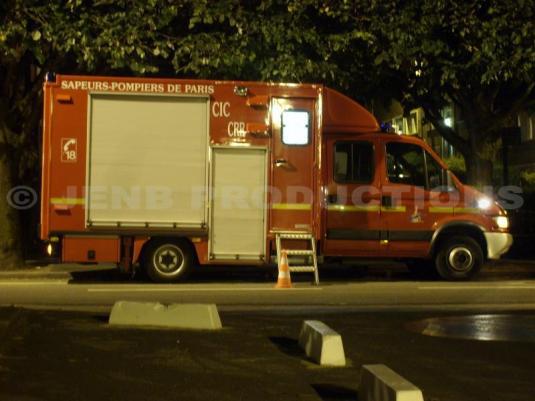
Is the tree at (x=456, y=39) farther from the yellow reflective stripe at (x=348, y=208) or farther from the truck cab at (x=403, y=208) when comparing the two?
the yellow reflective stripe at (x=348, y=208)

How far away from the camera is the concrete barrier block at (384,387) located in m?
5.74

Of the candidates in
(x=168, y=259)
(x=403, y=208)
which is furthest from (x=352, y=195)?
(x=168, y=259)

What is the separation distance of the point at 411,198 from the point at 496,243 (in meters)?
1.75

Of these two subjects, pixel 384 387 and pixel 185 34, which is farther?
pixel 185 34

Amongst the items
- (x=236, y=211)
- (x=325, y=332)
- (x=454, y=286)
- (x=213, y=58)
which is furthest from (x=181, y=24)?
(x=325, y=332)

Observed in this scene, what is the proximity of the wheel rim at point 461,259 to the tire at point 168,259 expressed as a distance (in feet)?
14.9

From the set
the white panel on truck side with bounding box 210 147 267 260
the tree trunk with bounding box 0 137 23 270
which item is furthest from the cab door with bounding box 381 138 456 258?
the tree trunk with bounding box 0 137 23 270

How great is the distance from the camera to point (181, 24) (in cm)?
1730

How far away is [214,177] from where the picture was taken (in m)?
16.4

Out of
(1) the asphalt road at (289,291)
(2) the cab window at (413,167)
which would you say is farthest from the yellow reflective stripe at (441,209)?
(1) the asphalt road at (289,291)

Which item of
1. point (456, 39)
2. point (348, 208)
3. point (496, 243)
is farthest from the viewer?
point (456, 39)

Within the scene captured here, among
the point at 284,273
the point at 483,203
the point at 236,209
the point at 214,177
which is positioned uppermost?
the point at 214,177

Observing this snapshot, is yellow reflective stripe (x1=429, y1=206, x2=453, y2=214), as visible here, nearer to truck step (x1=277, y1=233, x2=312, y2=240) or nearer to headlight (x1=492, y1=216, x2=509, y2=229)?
headlight (x1=492, y1=216, x2=509, y2=229)

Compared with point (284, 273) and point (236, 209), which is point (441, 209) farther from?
point (236, 209)
